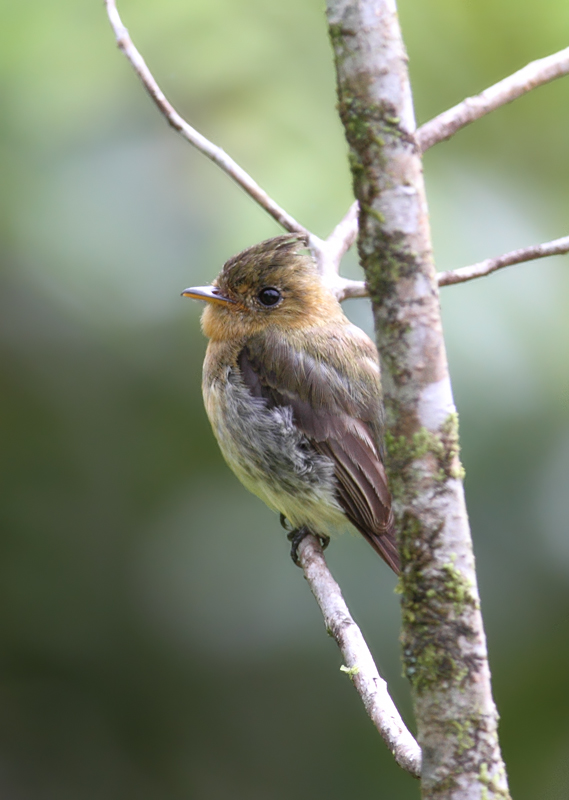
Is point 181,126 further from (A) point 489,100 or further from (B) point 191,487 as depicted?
(B) point 191,487

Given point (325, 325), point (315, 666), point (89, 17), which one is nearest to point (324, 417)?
point (325, 325)

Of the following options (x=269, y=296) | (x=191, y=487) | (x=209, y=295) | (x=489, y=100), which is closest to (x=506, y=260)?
(x=489, y=100)

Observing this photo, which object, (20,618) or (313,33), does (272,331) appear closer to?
(20,618)

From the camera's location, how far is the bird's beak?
3981 mm

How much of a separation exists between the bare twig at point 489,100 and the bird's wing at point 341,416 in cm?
130

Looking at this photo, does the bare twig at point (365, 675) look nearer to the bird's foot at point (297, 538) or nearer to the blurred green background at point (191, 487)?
the bird's foot at point (297, 538)

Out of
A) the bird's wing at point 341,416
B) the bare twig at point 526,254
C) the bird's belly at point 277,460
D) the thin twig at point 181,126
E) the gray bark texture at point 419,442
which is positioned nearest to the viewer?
the gray bark texture at point 419,442

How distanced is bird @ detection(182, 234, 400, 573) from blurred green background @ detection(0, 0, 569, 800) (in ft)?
2.73

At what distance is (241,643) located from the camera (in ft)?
15.4

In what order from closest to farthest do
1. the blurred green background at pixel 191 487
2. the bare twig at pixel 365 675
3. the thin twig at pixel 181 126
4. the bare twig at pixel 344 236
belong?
the bare twig at pixel 365 675, the thin twig at pixel 181 126, the bare twig at pixel 344 236, the blurred green background at pixel 191 487

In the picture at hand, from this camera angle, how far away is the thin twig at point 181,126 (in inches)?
126

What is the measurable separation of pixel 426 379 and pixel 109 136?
13.8 ft

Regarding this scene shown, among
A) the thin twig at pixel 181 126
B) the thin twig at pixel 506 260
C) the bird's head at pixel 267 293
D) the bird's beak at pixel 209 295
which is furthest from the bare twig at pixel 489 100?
the bird's beak at pixel 209 295

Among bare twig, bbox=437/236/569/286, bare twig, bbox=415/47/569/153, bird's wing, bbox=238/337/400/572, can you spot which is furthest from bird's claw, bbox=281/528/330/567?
bare twig, bbox=415/47/569/153
